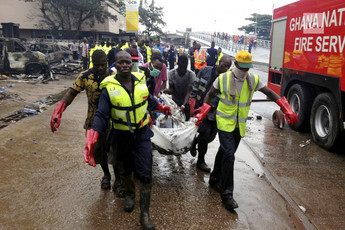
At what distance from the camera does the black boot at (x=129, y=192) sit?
3.41 metres

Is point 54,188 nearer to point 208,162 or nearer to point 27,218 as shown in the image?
point 27,218

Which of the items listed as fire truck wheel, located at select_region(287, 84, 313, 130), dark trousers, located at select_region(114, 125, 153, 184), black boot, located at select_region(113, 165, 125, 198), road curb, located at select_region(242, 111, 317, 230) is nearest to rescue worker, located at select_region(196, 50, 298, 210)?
road curb, located at select_region(242, 111, 317, 230)

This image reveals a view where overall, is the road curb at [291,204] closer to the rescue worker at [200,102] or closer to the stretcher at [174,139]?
the rescue worker at [200,102]

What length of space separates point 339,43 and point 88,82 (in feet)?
13.5

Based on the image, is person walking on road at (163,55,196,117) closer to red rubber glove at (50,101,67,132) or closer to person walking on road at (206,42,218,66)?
red rubber glove at (50,101,67,132)

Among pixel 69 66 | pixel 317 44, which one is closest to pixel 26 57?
pixel 69 66

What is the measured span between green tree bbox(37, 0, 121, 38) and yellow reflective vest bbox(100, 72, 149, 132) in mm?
29166

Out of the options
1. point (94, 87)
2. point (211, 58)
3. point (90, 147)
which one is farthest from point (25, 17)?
point (90, 147)

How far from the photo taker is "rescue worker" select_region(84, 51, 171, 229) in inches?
116

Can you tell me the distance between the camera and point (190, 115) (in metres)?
5.10

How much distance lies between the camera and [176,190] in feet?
13.3

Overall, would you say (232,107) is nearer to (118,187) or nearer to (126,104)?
(126,104)

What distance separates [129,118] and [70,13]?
1240 inches

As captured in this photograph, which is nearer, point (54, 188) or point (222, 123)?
point (222, 123)
